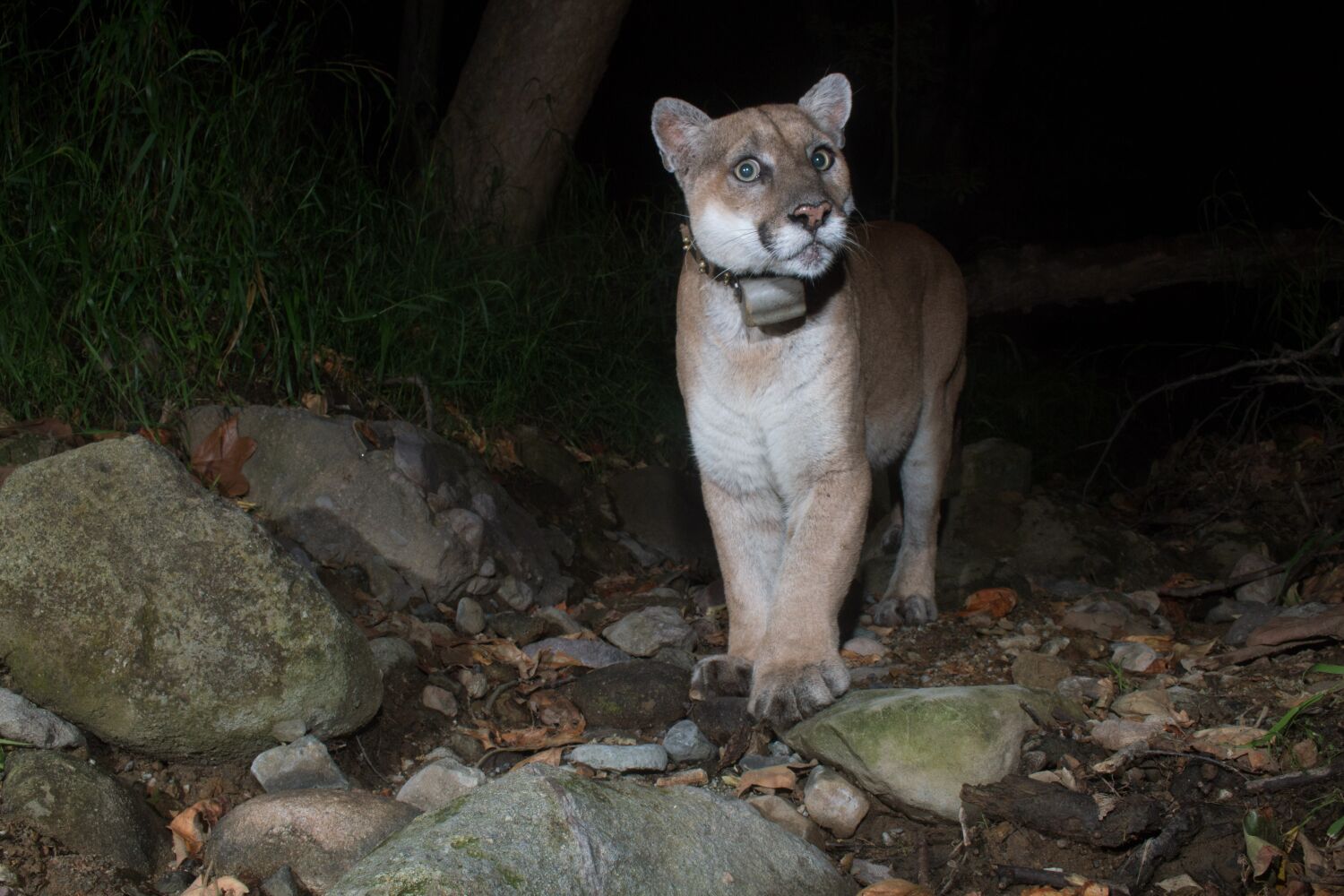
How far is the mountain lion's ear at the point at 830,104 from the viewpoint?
4.39 m

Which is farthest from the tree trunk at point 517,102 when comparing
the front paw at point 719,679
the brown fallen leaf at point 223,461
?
the front paw at point 719,679

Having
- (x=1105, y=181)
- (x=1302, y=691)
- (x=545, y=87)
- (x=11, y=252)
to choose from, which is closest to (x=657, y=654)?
(x=1302, y=691)

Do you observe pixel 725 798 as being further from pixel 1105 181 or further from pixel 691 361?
pixel 1105 181

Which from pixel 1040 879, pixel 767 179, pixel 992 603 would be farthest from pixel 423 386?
pixel 1040 879

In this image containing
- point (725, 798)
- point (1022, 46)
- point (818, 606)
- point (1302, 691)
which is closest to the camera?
point (725, 798)

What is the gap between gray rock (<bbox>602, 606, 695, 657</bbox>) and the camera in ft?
14.9

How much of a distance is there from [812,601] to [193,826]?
1.84m

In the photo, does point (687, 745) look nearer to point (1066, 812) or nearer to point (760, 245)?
point (1066, 812)

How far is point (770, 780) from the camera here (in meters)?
3.41

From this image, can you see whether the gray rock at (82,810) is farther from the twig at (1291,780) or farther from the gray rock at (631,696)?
the twig at (1291,780)

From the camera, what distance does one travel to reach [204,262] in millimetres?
4879

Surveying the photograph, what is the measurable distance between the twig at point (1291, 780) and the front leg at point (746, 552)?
5.30ft

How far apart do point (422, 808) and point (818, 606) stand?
1.34 meters

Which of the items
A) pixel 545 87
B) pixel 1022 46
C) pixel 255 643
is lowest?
pixel 255 643
